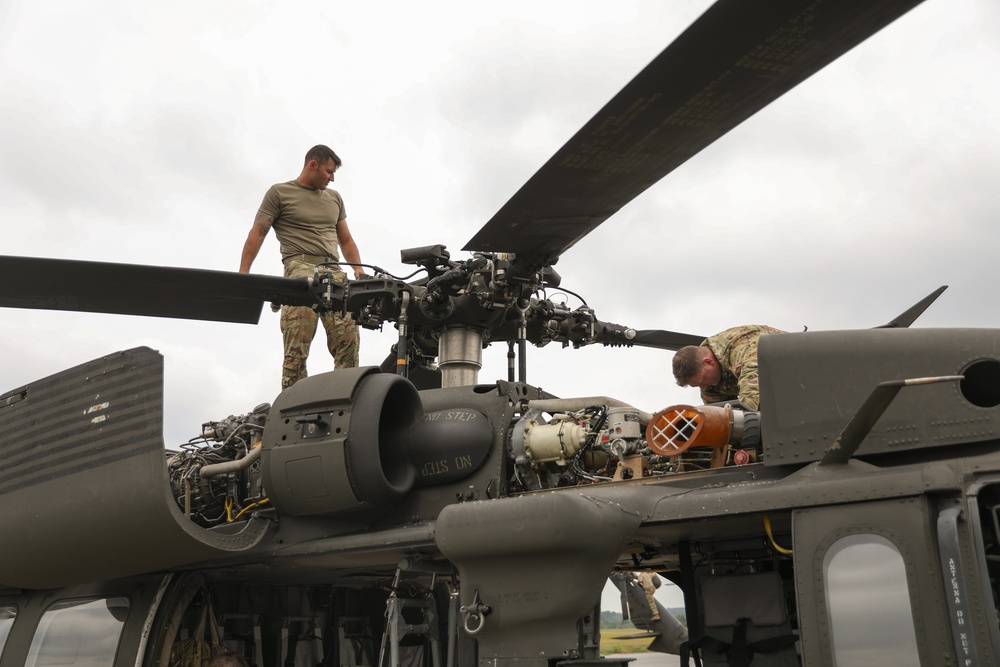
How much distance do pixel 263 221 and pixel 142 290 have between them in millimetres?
1436

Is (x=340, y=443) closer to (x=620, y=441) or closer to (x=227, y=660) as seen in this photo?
(x=620, y=441)

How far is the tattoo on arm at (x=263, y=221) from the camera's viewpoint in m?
7.55

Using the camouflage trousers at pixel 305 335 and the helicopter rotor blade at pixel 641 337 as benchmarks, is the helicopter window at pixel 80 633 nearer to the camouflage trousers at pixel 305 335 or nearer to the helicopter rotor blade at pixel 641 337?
the camouflage trousers at pixel 305 335

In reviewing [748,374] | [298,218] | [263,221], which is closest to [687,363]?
[748,374]

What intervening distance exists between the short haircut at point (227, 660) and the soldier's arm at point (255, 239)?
2.70 m

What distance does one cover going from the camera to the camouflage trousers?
24.6 ft

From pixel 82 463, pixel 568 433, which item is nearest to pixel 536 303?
pixel 568 433

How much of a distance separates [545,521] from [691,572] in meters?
1.15

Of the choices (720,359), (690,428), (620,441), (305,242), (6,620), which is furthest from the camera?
(305,242)

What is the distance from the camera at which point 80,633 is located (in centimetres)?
666

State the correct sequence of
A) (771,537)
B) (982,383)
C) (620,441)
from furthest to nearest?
(620,441) → (771,537) → (982,383)

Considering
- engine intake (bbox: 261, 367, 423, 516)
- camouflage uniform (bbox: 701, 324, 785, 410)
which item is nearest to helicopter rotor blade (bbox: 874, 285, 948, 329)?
camouflage uniform (bbox: 701, 324, 785, 410)

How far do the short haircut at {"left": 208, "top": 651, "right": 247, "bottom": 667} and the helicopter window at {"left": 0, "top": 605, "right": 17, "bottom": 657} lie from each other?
5.46 feet

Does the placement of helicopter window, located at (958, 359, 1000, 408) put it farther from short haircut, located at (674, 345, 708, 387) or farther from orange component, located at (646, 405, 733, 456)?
short haircut, located at (674, 345, 708, 387)
